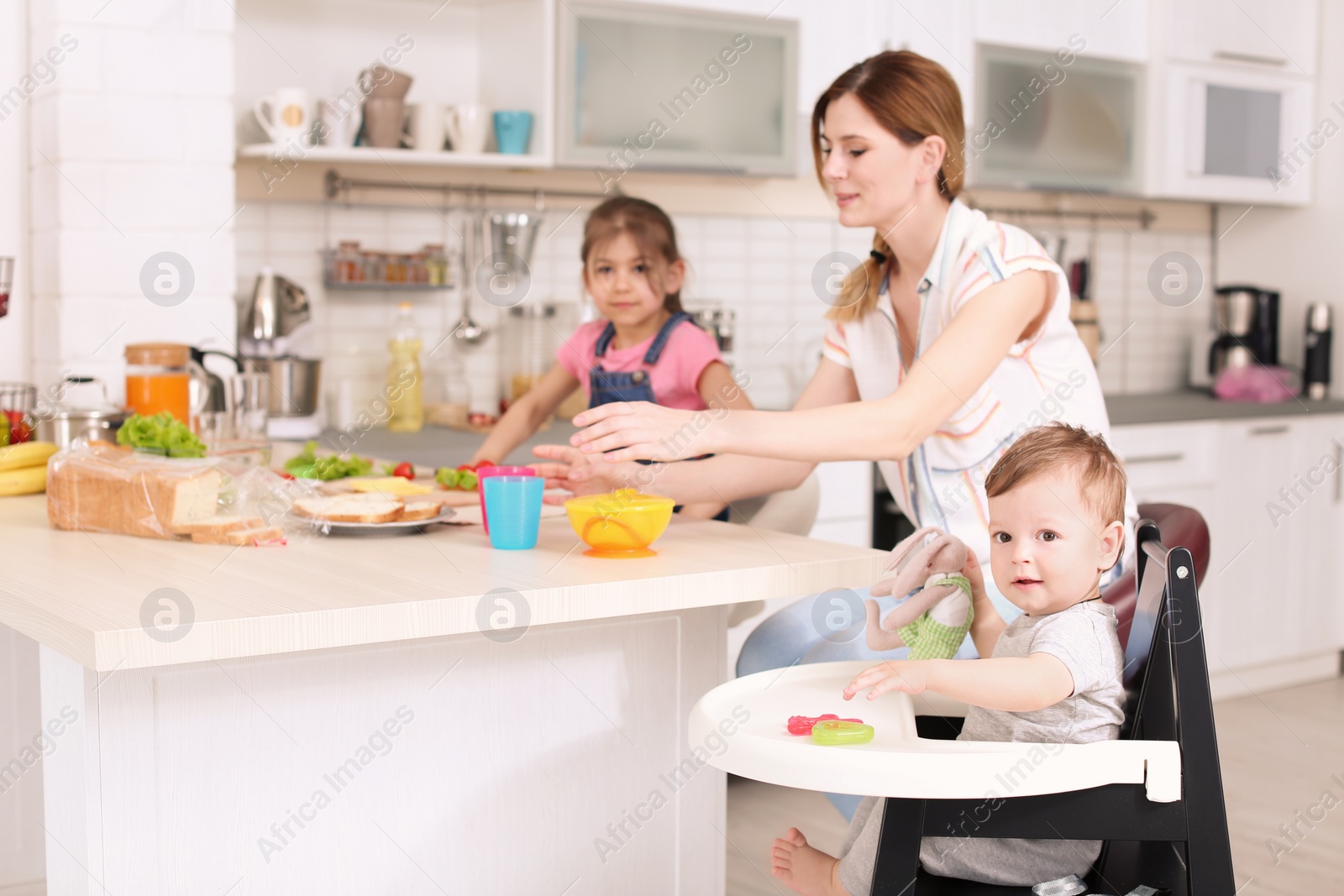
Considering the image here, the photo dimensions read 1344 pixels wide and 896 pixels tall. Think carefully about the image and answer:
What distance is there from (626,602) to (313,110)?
2.21 meters

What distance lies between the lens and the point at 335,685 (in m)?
1.42

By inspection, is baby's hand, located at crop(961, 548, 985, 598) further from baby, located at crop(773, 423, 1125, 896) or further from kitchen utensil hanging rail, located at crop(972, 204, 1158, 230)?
kitchen utensil hanging rail, located at crop(972, 204, 1158, 230)

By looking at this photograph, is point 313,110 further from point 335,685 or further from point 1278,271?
point 1278,271

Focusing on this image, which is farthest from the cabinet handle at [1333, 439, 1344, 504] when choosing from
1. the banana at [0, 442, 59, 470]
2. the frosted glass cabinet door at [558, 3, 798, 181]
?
the banana at [0, 442, 59, 470]

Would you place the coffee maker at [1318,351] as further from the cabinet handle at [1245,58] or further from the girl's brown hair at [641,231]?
the girl's brown hair at [641,231]

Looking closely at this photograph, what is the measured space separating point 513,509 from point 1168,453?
2.72m

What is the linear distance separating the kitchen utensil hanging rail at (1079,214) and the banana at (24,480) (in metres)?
3.02

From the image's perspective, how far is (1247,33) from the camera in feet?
13.7

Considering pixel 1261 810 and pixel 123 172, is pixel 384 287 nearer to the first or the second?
pixel 123 172

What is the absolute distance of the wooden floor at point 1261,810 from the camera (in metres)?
2.50

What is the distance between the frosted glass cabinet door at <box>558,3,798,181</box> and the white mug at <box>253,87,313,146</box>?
23.9 inches

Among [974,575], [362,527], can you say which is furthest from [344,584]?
[974,575]

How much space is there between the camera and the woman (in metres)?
1.72

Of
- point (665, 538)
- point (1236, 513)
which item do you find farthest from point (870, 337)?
point (1236, 513)
